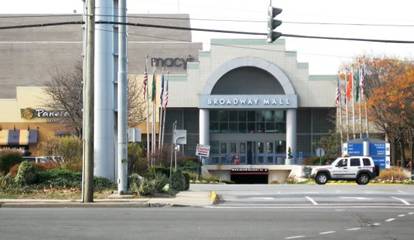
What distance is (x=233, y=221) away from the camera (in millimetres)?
16281

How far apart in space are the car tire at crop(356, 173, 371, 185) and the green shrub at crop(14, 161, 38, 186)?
22693mm

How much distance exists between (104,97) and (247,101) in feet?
145

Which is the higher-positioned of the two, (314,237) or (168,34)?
(168,34)

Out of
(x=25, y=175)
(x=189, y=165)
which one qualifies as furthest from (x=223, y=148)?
(x=25, y=175)

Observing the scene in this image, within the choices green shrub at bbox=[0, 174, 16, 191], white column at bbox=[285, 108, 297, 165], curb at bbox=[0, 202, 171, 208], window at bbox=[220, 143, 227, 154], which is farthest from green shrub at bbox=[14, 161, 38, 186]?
window at bbox=[220, 143, 227, 154]

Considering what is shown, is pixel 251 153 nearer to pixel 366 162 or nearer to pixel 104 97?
pixel 366 162

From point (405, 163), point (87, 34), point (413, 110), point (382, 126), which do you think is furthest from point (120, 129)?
point (405, 163)

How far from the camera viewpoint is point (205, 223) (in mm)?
15766

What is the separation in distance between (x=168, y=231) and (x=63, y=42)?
7184cm

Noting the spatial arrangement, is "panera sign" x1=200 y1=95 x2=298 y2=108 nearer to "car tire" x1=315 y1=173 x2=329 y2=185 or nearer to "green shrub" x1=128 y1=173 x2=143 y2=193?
"car tire" x1=315 y1=173 x2=329 y2=185

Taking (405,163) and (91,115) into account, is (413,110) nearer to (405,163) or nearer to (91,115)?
(405,163)

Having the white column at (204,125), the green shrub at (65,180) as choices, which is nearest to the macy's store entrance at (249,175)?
the white column at (204,125)

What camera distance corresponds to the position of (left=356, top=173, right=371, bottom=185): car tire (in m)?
41.2

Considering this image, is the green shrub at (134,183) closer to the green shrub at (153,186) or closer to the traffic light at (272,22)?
the green shrub at (153,186)
